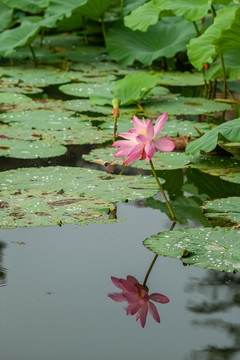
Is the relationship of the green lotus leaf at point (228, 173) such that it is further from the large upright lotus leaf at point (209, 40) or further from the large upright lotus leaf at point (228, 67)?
the large upright lotus leaf at point (228, 67)

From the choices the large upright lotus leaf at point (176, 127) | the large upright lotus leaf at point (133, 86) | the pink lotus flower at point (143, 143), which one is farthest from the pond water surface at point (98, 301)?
the large upright lotus leaf at point (133, 86)

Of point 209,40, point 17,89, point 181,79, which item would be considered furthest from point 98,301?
point 181,79

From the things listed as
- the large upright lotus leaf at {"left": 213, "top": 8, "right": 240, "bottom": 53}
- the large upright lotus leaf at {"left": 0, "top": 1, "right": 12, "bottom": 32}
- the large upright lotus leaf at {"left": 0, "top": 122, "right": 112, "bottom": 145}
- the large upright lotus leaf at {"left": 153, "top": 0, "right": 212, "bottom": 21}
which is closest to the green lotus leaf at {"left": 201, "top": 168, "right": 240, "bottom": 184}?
the large upright lotus leaf at {"left": 0, "top": 122, "right": 112, "bottom": 145}

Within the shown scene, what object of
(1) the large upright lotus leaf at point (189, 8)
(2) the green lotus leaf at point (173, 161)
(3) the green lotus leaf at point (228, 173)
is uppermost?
(1) the large upright lotus leaf at point (189, 8)

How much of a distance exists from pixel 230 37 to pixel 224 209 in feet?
4.54

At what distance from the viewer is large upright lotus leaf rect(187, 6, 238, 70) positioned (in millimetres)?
3287

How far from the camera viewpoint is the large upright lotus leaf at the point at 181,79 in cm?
468

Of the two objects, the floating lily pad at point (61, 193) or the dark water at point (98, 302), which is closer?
the dark water at point (98, 302)

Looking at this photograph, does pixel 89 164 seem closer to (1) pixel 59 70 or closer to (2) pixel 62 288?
(2) pixel 62 288

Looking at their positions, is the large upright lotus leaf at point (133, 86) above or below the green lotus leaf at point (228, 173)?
below

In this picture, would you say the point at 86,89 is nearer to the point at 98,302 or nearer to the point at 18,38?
the point at 18,38

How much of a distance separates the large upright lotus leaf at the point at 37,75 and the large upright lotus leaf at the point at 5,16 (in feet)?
3.44

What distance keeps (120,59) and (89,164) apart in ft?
8.44

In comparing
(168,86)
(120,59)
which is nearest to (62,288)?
(168,86)
